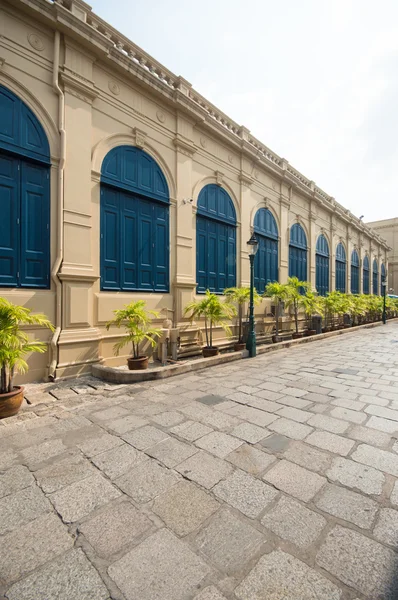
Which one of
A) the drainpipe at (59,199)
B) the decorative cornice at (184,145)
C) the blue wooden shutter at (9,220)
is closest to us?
the blue wooden shutter at (9,220)

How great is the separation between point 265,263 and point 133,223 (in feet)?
23.0

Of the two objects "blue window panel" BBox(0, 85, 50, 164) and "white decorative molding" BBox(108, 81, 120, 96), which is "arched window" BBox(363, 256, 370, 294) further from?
"blue window panel" BBox(0, 85, 50, 164)

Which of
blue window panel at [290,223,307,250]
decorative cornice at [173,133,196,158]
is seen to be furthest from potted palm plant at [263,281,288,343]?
decorative cornice at [173,133,196,158]

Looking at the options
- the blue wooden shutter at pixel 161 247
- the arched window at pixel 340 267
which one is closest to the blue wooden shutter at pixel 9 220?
the blue wooden shutter at pixel 161 247

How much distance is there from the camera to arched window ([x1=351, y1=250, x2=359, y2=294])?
72.8ft

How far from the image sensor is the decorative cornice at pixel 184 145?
8422 millimetres

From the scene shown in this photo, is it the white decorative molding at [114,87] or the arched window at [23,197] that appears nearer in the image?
the arched window at [23,197]

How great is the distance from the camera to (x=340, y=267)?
66.2 ft

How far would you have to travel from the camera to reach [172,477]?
8.52 feet

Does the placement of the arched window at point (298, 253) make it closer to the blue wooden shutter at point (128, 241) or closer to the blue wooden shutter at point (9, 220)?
the blue wooden shutter at point (128, 241)

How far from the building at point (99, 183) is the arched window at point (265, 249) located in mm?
1429

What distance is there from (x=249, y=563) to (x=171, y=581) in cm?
49

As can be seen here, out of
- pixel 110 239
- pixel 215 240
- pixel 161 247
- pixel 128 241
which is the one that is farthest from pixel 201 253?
pixel 110 239

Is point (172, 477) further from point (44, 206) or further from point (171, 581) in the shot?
point (44, 206)
